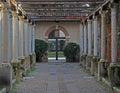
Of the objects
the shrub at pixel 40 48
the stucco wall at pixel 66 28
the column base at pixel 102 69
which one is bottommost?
the column base at pixel 102 69

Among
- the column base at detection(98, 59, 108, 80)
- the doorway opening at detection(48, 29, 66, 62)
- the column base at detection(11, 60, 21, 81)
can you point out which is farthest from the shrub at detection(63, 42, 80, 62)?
the column base at detection(11, 60, 21, 81)

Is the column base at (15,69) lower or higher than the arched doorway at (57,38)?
lower

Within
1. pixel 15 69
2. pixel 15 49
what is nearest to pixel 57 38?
pixel 15 49

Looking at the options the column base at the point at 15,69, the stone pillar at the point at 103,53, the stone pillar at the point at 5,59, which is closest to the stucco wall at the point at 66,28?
the stone pillar at the point at 103,53

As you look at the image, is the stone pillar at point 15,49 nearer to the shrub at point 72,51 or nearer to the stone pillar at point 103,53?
the stone pillar at point 103,53

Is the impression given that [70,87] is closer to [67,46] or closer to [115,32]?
[115,32]

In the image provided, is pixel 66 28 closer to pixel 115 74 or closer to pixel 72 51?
pixel 72 51

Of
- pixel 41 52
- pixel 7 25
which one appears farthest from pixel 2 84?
pixel 41 52

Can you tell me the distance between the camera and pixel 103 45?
1666cm

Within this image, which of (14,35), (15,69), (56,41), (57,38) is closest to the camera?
(15,69)

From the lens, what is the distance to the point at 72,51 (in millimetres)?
34375

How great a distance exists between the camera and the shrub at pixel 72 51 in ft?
113

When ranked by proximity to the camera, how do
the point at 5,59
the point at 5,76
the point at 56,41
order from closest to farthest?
the point at 5,76
the point at 5,59
the point at 56,41

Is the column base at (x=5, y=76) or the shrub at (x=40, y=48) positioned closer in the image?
the column base at (x=5, y=76)
